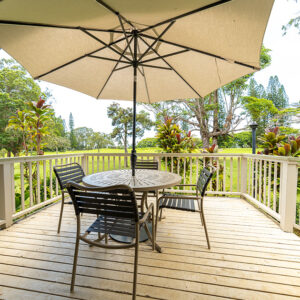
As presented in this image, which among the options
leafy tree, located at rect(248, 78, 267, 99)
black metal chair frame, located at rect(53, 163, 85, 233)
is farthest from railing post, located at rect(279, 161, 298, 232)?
leafy tree, located at rect(248, 78, 267, 99)

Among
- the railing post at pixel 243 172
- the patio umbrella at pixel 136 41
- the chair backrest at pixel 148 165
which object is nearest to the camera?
the patio umbrella at pixel 136 41

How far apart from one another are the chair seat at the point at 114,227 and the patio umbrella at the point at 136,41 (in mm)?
864

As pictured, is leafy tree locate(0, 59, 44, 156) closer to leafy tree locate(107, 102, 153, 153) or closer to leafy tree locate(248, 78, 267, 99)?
leafy tree locate(107, 102, 153, 153)

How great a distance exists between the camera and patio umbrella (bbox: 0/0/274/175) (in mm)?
1665

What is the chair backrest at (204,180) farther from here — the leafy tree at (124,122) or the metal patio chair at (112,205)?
the leafy tree at (124,122)

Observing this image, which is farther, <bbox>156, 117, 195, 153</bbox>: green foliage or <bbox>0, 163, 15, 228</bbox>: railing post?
<bbox>156, 117, 195, 153</bbox>: green foliage

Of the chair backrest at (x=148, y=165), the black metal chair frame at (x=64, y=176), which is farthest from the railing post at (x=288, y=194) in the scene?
the black metal chair frame at (x=64, y=176)

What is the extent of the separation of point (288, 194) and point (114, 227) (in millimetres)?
2354

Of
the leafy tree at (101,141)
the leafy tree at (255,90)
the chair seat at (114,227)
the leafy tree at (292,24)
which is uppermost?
the leafy tree at (292,24)

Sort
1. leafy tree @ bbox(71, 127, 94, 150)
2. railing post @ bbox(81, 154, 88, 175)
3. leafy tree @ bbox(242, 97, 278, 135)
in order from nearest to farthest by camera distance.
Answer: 1. railing post @ bbox(81, 154, 88, 175)
2. leafy tree @ bbox(242, 97, 278, 135)
3. leafy tree @ bbox(71, 127, 94, 150)

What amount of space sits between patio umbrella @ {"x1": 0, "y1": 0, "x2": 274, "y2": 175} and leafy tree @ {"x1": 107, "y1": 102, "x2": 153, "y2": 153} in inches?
330

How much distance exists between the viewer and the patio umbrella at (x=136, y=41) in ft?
5.46

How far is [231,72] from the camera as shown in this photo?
271 cm

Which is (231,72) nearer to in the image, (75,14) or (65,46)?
(75,14)
